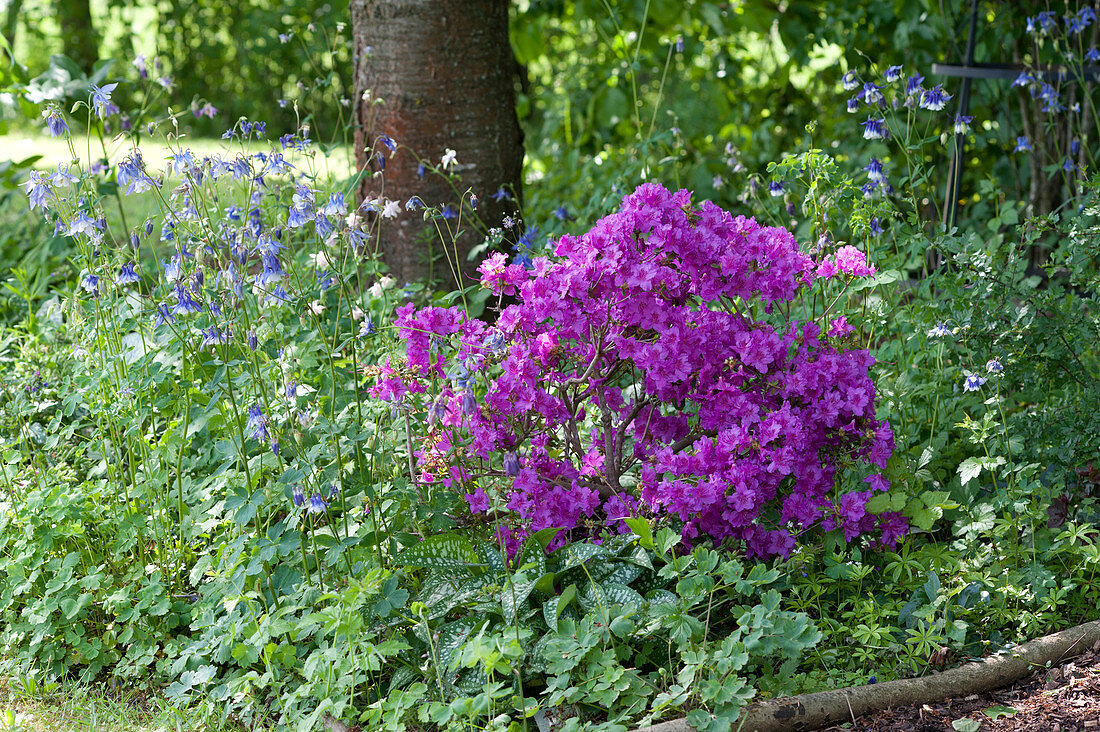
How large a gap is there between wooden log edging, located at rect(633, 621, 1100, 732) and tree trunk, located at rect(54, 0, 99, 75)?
916 cm

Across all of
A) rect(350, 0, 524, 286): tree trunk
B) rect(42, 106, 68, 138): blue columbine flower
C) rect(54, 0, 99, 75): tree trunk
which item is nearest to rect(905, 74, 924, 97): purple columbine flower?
rect(350, 0, 524, 286): tree trunk

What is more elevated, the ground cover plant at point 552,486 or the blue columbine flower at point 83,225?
the blue columbine flower at point 83,225

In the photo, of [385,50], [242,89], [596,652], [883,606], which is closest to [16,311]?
[385,50]

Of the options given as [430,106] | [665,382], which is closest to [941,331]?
[665,382]

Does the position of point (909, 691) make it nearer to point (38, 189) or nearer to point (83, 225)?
point (83, 225)

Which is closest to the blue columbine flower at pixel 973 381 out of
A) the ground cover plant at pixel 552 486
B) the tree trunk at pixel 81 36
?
the ground cover plant at pixel 552 486

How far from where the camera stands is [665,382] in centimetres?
234

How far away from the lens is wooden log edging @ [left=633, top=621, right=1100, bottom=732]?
6.63 feet

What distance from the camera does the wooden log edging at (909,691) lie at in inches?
79.6

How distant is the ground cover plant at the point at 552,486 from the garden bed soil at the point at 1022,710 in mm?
107

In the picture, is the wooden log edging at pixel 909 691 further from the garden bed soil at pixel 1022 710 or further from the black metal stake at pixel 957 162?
the black metal stake at pixel 957 162

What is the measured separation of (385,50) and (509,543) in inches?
87.1

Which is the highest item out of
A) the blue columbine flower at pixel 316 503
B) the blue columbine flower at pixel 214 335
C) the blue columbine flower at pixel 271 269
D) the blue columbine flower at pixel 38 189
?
the blue columbine flower at pixel 38 189

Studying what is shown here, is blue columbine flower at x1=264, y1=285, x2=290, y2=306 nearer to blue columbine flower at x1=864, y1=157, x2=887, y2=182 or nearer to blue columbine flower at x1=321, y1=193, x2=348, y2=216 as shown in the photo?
blue columbine flower at x1=321, y1=193, x2=348, y2=216
